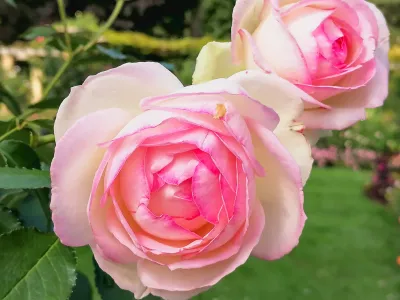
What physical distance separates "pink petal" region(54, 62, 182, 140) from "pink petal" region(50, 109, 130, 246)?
1cm

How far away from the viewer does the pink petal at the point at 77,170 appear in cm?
32

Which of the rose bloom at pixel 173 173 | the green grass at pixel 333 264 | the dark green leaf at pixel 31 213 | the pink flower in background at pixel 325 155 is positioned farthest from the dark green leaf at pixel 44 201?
the pink flower in background at pixel 325 155

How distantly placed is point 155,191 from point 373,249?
3.79 meters

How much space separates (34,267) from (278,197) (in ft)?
0.55

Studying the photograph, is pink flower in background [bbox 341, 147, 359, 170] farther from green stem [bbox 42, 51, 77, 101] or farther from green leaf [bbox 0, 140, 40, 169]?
green leaf [bbox 0, 140, 40, 169]

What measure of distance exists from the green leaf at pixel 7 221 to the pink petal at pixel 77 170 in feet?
0.44

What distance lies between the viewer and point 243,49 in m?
0.40

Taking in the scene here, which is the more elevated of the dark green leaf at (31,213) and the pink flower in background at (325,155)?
the dark green leaf at (31,213)

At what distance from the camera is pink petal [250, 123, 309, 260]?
1.07ft

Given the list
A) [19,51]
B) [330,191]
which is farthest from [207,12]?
[330,191]

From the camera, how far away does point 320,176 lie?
5.77 meters

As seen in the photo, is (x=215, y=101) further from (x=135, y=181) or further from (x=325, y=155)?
(x=325, y=155)

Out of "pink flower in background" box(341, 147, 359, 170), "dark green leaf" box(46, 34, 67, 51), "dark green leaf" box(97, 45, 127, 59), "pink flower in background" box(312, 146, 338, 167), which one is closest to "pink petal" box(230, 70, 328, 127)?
"dark green leaf" box(97, 45, 127, 59)

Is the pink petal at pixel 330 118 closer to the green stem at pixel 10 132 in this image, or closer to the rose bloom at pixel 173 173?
the rose bloom at pixel 173 173
